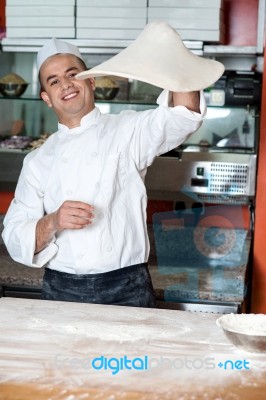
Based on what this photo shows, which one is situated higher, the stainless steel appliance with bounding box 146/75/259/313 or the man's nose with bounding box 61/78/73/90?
the man's nose with bounding box 61/78/73/90

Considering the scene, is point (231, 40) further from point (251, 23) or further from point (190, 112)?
point (190, 112)

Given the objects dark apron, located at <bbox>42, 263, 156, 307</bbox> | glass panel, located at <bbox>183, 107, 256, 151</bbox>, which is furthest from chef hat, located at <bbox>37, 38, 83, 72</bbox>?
glass panel, located at <bbox>183, 107, 256, 151</bbox>

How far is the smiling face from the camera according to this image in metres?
2.48

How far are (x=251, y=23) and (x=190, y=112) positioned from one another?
5.53ft

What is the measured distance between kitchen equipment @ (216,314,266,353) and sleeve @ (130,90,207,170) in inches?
23.2

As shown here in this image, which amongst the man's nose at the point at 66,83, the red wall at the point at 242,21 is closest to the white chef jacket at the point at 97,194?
the man's nose at the point at 66,83

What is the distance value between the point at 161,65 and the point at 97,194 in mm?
698

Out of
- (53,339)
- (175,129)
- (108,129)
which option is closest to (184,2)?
(108,129)

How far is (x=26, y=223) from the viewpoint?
2.50m

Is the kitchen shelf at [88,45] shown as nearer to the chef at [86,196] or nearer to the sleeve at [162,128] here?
the chef at [86,196]

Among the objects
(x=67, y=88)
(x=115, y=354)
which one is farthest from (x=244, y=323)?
(x=67, y=88)

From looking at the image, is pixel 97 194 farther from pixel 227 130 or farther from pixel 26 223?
pixel 227 130

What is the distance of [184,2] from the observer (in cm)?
334

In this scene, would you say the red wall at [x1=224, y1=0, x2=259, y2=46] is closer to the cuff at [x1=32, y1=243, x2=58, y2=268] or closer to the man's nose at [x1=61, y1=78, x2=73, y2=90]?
the man's nose at [x1=61, y1=78, x2=73, y2=90]
